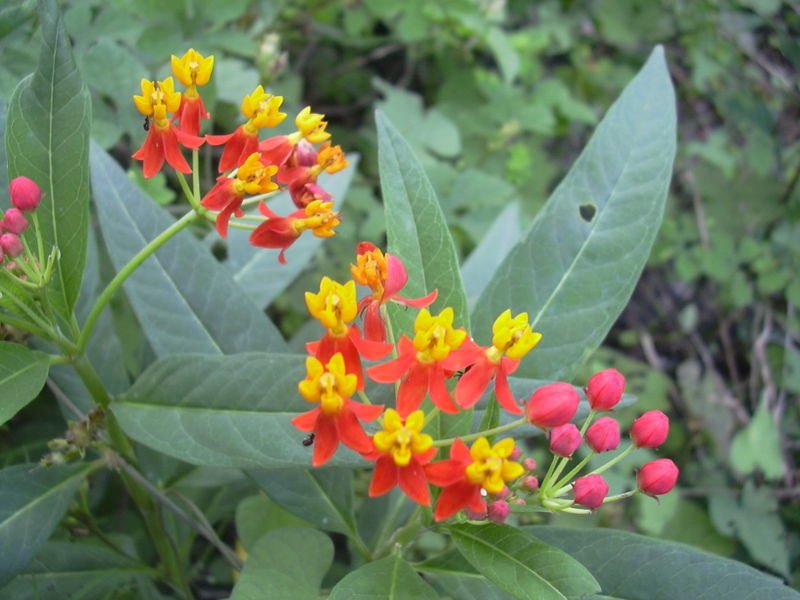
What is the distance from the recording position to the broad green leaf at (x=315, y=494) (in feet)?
5.32

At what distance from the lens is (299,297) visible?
281 cm

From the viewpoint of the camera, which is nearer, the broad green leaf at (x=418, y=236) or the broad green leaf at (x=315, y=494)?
the broad green leaf at (x=418, y=236)

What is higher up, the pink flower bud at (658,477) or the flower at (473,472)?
the flower at (473,472)

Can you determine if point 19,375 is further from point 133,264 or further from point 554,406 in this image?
point 554,406

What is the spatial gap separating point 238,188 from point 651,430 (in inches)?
32.2

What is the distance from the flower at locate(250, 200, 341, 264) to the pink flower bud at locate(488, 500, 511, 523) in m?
0.54

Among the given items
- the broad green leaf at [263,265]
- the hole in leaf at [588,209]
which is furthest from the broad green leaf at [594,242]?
the broad green leaf at [263,265]

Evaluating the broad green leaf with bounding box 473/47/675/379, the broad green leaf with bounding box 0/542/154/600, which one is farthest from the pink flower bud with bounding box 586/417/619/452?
the broad green leaf with bounding box 0/542/154/600

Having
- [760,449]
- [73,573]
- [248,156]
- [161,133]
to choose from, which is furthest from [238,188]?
[760,449]

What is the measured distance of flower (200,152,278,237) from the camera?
→ 134 centimetres

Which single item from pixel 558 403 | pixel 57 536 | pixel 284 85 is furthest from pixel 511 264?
pixel 284 85

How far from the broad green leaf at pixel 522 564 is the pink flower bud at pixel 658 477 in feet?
0.72

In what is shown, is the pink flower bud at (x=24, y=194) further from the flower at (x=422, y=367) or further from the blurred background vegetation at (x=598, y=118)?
the blurred background vegetation at (x=598, y=118)

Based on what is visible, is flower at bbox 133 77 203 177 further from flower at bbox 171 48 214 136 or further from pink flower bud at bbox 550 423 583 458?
pink flower bud at bbox 550 423 583 458
